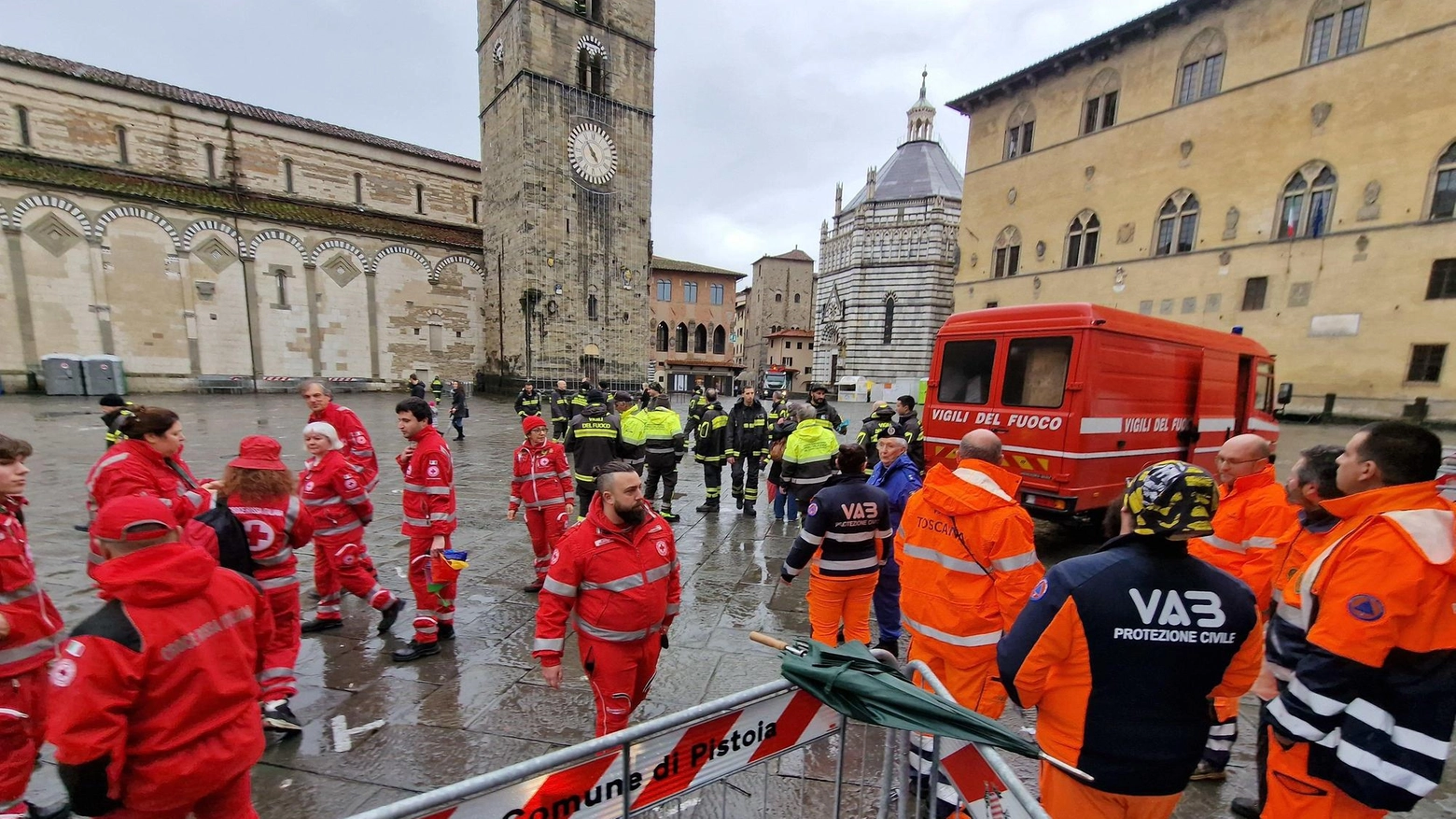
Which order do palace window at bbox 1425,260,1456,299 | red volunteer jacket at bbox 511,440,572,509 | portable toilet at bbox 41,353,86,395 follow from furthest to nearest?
portable toilet at bbox 41,353,86,395 → palace window at bbox 1425,260,1456,299 → red volunteer jacket at bbox 511,440,572,509

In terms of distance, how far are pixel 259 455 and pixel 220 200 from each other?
1175 inches

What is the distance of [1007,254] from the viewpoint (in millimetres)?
28078

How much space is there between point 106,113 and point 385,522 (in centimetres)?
2951

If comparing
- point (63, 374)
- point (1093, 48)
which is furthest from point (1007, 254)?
point (63, 374)

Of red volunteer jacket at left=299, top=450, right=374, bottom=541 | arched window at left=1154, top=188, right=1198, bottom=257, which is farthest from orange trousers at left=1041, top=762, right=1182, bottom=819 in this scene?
arched window at left=1154, top=188, right=1198, bottom=257

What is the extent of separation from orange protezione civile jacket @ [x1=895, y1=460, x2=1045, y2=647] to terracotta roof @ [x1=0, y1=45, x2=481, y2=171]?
35.2m

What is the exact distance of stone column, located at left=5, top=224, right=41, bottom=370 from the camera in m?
19.3

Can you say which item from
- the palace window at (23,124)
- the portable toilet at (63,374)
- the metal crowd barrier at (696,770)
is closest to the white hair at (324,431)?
the metal crowd barrier at (696,770)

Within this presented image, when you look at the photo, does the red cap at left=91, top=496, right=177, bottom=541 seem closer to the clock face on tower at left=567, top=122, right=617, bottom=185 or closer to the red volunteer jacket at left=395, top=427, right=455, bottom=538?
the red volunteer jacket at left=395, top=427, right=455, bottom=538

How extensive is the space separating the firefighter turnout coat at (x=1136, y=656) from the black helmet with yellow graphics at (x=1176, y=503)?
8 centimetres

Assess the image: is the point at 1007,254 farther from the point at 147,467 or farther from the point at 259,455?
the point at 147,467

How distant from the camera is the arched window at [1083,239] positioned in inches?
977

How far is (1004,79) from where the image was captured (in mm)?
27391

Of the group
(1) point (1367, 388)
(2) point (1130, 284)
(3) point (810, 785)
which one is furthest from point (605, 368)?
(1) point (1367, 388)
